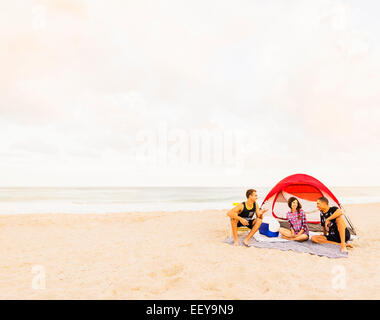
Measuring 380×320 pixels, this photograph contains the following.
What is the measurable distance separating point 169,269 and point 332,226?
3.83m

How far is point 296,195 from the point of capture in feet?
25.0

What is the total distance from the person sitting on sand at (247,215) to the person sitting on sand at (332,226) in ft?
4.05

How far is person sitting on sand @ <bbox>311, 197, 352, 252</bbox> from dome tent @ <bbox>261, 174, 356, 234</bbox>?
1527mm

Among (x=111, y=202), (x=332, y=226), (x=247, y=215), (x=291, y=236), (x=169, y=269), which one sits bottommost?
(x=111, y=202)

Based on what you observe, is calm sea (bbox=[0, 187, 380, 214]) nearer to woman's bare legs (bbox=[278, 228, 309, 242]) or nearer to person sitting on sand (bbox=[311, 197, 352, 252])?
woman's bare legs (bbox=[278, 228, 309, 242])

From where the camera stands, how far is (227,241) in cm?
625

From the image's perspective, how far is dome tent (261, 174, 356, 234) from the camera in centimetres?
727

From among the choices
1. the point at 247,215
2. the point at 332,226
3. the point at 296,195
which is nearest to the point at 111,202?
the point at 296,195

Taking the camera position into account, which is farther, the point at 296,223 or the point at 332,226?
the point at 296,223

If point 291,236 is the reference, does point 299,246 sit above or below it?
below

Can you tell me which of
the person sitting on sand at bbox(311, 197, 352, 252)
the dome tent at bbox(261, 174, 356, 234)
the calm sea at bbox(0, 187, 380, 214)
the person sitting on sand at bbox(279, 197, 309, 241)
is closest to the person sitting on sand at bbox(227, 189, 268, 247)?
the person sitting on sand at bbox(279, 197, 309, 241)

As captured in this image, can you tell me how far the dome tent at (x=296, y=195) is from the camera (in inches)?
286

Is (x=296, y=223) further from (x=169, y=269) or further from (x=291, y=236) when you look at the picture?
(x=169, y=269)
